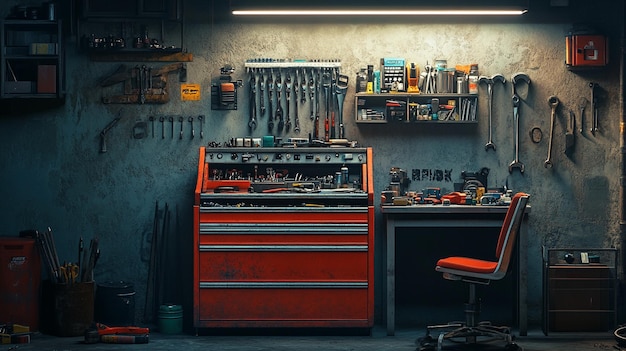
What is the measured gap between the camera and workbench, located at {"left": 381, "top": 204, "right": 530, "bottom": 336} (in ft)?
21.5

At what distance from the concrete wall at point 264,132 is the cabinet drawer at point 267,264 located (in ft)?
2.27

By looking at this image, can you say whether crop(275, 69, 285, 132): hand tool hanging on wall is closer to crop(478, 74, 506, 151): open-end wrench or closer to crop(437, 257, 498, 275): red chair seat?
crop(478, 74, 506, 151): open-end wrench

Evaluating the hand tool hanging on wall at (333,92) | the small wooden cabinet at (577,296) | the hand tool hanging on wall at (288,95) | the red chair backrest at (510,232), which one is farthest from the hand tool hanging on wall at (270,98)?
the small wooden cabinet at (577,296)

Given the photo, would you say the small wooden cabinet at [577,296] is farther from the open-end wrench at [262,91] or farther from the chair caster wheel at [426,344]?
the open-end wrench at [262,91]

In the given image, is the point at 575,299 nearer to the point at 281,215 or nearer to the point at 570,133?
the point at 570,133

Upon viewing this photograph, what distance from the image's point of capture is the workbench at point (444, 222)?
6543mm

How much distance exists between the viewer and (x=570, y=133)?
711 cm

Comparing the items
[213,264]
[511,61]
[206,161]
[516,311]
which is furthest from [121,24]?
[516,311]

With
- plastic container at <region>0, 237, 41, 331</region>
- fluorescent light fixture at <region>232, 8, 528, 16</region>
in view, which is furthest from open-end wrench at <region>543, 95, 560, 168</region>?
plastic container at <region>0, 237, 41, 331</region>

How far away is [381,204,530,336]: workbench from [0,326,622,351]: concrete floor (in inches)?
8.2

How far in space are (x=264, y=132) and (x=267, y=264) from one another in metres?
1.10

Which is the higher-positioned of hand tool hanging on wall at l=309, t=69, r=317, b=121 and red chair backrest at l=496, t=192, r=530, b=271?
hand tool hanging on wall at l=309, t=69, r=317, b=121

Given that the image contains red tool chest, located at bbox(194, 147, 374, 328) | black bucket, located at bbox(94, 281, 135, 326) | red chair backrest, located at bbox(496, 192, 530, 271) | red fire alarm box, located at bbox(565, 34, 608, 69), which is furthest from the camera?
red fire alarm box, located at bbox(565, 34, 608, 69)

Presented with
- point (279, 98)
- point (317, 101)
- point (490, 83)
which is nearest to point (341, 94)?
point (317, 101)
